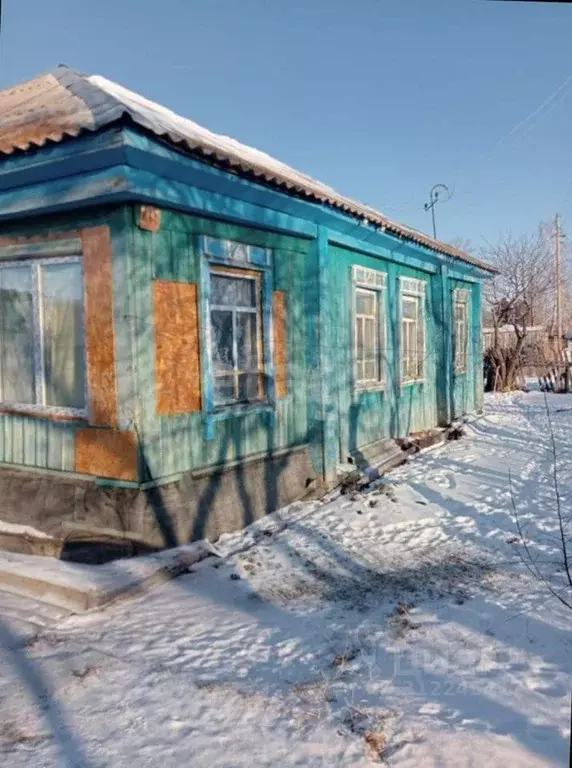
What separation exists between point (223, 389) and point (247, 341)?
637 mm

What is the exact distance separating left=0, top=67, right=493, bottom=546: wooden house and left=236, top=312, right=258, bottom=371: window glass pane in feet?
0.06

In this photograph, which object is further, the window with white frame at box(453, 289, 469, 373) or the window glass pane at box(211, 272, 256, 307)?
the window with white frame at box(453, 289, 469, 373)

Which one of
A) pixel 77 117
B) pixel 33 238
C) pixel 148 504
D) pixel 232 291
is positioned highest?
pixel 77 117

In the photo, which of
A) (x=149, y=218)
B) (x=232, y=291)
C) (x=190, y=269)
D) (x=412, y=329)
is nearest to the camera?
(x=149, y=218)

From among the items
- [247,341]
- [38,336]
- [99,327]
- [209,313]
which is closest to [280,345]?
[247,341]

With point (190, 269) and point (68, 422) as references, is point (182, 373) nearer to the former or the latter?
point (190, 269)

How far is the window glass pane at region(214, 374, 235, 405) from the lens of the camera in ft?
18.6

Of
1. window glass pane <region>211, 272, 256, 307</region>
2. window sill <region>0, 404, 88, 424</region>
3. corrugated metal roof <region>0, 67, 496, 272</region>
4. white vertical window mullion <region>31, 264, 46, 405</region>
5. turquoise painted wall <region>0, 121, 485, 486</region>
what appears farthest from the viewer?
window glass pane <region>211, 272, 256, 307</region>

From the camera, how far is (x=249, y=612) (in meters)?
3.98

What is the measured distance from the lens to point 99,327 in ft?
16.0

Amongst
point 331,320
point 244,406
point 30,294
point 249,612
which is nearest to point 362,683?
point 249,612

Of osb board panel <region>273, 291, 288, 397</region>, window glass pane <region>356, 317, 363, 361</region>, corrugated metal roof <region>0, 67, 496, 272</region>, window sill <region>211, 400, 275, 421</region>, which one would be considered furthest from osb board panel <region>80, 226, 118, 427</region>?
window glass pane <region>356, 317, 363, 361</region>

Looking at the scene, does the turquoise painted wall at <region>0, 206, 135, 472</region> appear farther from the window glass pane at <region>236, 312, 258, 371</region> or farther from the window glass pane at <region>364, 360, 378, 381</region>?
the window glass pane at <region>364, 360, 378, 381</region>

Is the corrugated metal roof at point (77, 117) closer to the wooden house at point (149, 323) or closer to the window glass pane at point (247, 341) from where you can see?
the wooden house at point (149, 323)
